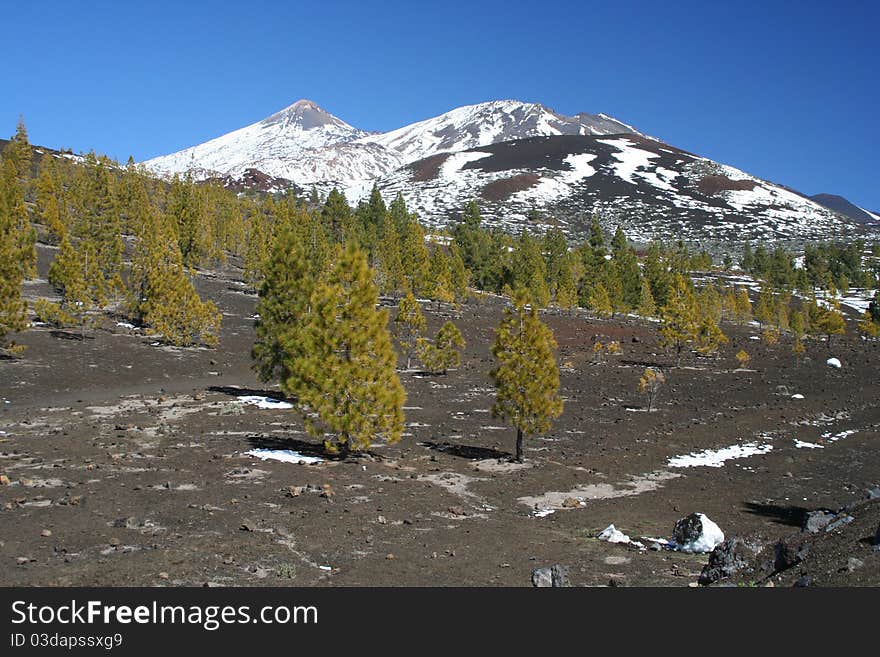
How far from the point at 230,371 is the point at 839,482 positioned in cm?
3206

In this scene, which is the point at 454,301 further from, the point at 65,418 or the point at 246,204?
the point at 246,204

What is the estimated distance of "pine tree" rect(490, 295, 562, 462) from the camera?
2239 cm

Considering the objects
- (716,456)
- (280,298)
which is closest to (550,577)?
(716,456)

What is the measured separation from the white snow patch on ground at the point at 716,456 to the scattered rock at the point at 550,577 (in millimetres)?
13648

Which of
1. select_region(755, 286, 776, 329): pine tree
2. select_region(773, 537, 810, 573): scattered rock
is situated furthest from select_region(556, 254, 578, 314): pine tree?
select_region(773, 537, 810, 573): scattered rock

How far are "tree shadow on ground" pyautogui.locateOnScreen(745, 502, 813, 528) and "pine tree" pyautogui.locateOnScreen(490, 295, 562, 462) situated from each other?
21.6 feet

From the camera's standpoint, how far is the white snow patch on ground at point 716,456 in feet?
78.4

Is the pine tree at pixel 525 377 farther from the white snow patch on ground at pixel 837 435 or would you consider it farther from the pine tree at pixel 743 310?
the pine tree at pixel 743 310

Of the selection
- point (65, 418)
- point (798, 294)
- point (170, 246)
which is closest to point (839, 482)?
point (65, 418)

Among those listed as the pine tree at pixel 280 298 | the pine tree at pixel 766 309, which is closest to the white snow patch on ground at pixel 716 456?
the pine tree at pixel 280 298

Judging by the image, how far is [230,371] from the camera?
40719mm

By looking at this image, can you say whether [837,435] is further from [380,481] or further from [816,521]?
[380,481]

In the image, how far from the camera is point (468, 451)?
23.9 meters
